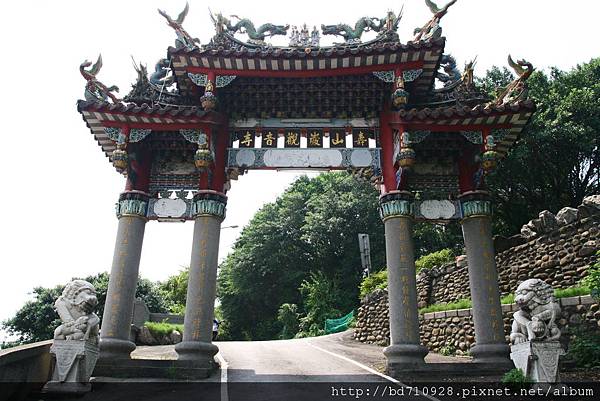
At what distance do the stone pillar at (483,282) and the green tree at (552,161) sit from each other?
1185cm

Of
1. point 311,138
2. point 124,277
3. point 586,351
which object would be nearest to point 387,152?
point 311,138

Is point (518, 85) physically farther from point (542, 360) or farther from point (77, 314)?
point (77, 314)

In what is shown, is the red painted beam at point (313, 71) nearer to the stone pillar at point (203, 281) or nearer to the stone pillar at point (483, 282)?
the stone pillar at point (203, 281)

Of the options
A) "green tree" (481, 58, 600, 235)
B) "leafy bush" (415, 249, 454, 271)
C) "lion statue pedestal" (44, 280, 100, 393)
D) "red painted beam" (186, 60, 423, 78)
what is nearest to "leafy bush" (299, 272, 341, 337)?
"leafy bush" (415, 249, 454, 271)

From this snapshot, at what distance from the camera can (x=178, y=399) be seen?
7781mm

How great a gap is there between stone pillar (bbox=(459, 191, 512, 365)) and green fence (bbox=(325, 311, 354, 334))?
641 inches

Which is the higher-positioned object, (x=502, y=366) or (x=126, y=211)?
(x=126, y=211)

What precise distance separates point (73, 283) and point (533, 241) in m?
13.5

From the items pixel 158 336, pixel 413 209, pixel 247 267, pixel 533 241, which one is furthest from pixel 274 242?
pixel 413 209

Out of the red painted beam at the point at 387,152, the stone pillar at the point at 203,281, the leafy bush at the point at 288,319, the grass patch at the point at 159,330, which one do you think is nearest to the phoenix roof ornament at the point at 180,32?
the stone pillar at the point at 203,281

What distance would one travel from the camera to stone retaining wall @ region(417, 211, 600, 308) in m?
13.4

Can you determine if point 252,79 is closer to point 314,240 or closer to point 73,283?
point 73,283

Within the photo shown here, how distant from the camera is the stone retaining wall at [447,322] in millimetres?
11500

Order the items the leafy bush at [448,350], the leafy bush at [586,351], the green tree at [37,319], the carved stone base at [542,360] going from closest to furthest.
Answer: the carved stone base at [542,360] < the leafy bush at [586,351] < the leafy bush at [448,350] < the green tree at [37,319]
